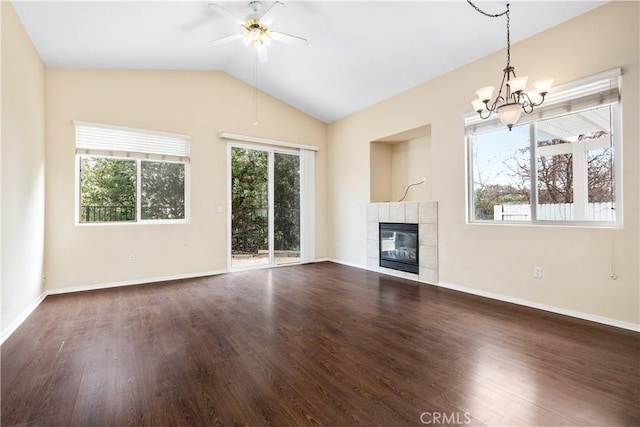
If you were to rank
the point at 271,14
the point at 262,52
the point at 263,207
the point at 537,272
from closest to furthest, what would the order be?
the point at 537,272, the point at 271,14, the point at 262,52, the point at 263,207

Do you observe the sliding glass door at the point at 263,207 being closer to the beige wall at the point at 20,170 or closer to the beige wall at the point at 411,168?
the beige wall at the point at 411,168

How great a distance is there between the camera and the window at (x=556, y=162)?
2.99 metres

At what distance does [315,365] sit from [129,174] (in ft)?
13.8

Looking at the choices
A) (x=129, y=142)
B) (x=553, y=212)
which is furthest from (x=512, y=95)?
(x=129, y=142)

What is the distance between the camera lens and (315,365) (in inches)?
85.5

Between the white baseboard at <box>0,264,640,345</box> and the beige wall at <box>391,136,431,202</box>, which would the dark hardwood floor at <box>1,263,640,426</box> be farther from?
the beige wall at <box>391,136,431,202</box>

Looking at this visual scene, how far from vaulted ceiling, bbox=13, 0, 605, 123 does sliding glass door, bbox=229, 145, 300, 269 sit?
5.50 ft

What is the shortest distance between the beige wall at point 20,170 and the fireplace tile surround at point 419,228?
4.82m

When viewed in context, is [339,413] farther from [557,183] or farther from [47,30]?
[47,30]

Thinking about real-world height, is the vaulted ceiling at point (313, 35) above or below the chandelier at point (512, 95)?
above

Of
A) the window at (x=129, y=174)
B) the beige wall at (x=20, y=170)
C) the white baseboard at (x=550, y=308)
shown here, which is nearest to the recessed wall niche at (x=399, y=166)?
the white baseboard at (x=550, y=308)

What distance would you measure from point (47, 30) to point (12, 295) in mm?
2869

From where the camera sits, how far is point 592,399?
175 cm

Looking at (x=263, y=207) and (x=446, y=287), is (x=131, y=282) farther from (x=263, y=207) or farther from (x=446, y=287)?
(x=446, y=287)
